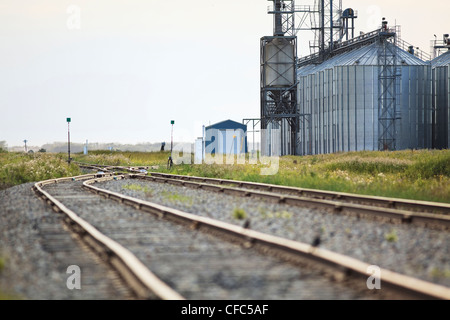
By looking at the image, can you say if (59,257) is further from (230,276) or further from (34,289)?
(230,276)

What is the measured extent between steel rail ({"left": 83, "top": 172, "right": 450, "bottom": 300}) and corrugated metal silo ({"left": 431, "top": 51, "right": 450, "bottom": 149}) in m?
44.9

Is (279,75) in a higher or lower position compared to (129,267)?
higher

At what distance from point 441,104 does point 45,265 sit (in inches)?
1983

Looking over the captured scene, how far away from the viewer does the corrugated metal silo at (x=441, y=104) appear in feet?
167

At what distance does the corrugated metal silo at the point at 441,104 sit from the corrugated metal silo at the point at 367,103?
3.03 feet

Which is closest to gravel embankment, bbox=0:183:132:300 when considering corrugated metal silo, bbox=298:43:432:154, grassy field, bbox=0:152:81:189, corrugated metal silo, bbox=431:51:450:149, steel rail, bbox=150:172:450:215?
steel rail, bbox=150:172:450:215

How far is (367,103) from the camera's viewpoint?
5003 cm

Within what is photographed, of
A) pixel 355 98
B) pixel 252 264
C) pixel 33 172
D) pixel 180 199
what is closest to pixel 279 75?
pixel 355 98

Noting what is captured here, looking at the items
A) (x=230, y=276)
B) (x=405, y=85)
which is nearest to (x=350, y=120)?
(x=405, y=85)

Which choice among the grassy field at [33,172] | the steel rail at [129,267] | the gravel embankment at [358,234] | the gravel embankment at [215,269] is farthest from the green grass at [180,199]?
the grassy field at [33,172]

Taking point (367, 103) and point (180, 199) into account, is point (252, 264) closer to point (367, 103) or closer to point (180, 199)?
point (180, 199)

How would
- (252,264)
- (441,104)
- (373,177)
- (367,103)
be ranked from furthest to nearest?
(441,104)
(367,103)
(373,177)
(252,264)

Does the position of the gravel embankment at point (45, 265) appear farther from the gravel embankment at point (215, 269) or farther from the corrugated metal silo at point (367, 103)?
the corrugated metal silo at point (367, 103)
